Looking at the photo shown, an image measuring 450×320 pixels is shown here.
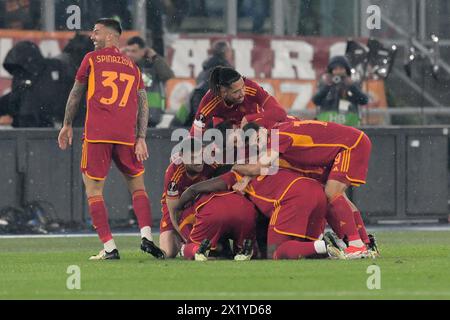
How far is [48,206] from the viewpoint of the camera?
22.0 meters

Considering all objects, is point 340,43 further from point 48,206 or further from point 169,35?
point 48,206

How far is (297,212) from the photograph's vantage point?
14.7 m

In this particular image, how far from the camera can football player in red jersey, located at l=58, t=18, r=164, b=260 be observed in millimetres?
15250

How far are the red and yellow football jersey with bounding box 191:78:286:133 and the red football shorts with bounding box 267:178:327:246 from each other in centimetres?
95

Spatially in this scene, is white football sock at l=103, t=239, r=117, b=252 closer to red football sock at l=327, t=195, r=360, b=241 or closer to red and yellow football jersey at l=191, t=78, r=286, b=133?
red and yellow football jersey at l=191, t=78, r=286, b=133

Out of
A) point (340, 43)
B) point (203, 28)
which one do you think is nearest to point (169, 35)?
point (203, 28)

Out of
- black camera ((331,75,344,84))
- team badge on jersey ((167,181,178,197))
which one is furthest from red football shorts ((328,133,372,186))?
black camera ((331,75,344,84))

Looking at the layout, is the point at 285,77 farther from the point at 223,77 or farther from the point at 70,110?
the point at 70,110

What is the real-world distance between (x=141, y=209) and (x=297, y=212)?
1.54 metres

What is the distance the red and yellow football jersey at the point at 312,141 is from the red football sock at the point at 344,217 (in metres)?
0.43

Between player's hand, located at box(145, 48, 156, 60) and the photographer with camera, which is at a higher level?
player's hand, located at box(145, 48, 156, 60)

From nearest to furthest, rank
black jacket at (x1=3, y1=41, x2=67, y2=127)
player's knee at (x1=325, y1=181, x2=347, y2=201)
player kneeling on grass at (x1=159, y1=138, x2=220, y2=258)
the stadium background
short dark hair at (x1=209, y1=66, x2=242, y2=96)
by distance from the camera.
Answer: player's knee at (x1=325, y1=181, x2=347, y2=201) < short dark hair at (x1=209, y1=66, x2=242, y2=96) < player kneeling on grass at (x1=159, y1=138, x2=220, y2=258) < the stadium background < black jacket at (x1=3, y1=41, x2=67, y2=127)

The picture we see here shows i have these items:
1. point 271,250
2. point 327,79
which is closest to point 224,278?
point 271,250

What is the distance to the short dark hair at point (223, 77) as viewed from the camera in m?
15.2
